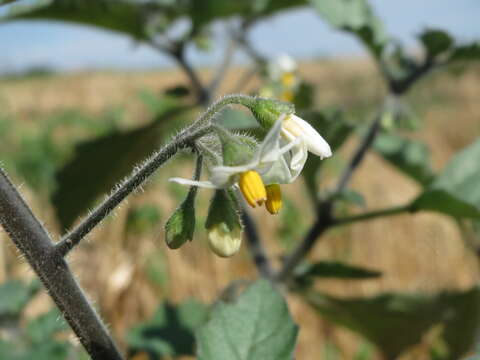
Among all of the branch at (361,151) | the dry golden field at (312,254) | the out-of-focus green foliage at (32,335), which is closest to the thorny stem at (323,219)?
the branch at (361,151)

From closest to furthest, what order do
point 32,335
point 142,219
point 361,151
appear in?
point 32,335, point 361,151, point 142,219

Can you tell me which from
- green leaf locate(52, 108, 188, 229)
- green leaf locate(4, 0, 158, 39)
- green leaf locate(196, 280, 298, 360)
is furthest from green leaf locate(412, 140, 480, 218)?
green leaf locate(4, 0, 158, 39)

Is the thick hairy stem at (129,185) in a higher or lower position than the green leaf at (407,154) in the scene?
higher

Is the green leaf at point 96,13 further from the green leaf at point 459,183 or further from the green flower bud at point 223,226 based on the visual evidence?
the green flower bud at point 223,226

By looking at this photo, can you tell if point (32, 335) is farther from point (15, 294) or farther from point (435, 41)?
point (435, 41)

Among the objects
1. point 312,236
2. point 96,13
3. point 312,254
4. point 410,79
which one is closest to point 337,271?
point 312,236

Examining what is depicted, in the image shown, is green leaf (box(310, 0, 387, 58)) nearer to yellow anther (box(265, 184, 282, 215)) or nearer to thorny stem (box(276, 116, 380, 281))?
thorny stem (box(276, 116, 380, 281))
